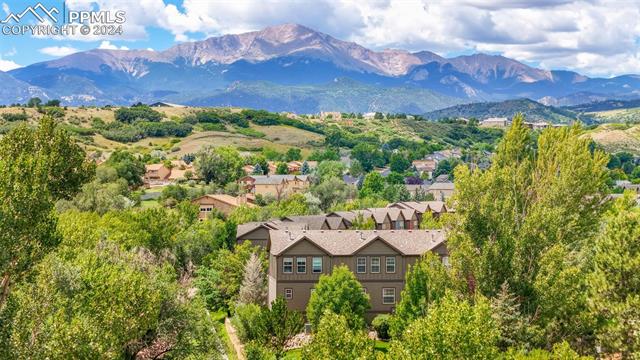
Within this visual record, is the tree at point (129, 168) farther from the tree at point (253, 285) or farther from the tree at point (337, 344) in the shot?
the tree at point (337, 344)

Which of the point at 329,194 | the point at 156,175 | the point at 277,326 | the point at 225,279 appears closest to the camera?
the point at 277,326

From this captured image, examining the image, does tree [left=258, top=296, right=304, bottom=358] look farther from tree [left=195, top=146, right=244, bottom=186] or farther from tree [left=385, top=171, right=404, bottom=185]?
tree [left=385, top=171, right=404, bottom=185]

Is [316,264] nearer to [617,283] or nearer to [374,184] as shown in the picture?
[617,283]

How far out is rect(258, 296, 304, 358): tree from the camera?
43.7 meters

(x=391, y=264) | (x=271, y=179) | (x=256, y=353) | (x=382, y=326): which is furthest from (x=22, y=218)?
(x=271, y=179)

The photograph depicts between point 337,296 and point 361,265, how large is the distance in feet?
26.3

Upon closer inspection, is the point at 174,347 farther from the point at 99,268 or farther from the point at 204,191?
the point at 204,191

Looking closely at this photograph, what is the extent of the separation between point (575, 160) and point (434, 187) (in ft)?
313

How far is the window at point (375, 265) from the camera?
5731 cm

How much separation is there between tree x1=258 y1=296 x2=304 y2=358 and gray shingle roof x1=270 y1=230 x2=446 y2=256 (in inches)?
474

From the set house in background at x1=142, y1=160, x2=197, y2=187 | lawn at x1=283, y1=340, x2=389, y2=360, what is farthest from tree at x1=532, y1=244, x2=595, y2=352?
house in background at x1=142, y1=160, x2=197, y2=187

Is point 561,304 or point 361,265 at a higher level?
point 561,304

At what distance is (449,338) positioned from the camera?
2583 centimetres

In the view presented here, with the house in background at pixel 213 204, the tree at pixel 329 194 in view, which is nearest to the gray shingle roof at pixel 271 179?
the tree at pixel 329 194
